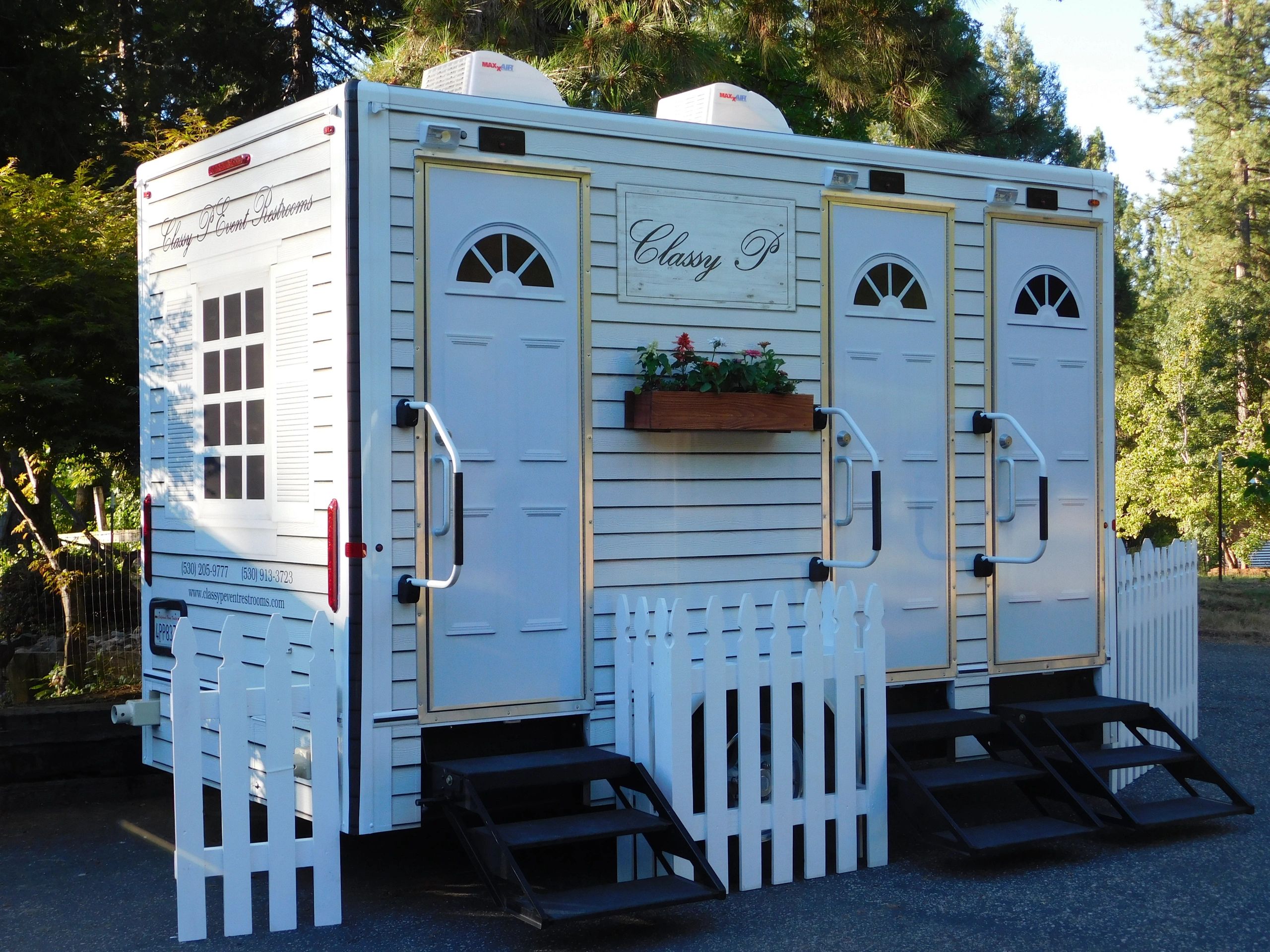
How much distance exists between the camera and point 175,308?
226 inches

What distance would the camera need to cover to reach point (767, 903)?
4805mm

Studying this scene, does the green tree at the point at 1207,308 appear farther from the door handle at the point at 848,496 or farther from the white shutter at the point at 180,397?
the white shutter at the point at 180,397

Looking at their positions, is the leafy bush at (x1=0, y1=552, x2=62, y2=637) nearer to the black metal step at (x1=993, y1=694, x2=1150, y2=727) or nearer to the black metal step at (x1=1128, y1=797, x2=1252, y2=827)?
the black metal step at (x1=993, y1=694, x2=1150, y2=727)

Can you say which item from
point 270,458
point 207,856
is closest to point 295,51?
point 270,458

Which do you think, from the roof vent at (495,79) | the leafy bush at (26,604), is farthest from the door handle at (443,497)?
the leafy bush at (26,604)

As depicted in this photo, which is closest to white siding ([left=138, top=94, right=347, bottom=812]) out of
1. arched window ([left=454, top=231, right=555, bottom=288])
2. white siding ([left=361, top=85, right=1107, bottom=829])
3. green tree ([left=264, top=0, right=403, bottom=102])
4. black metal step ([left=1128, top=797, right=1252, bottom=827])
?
white siding ([left=361, top=85, right=1107, bottom=829])

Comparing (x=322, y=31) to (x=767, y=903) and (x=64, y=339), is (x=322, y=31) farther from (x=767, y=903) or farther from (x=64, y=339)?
(x=767, y=903)

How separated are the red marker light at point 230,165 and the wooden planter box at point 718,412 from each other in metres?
1.81

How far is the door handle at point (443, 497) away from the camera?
14.3 ft

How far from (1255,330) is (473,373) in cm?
2884

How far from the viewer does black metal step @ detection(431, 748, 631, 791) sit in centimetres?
458

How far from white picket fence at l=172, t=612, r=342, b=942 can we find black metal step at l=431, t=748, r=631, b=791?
1.34ft

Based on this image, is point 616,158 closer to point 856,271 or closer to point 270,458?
point 856,271

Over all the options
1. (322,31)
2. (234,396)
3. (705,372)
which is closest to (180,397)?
(234,396)
